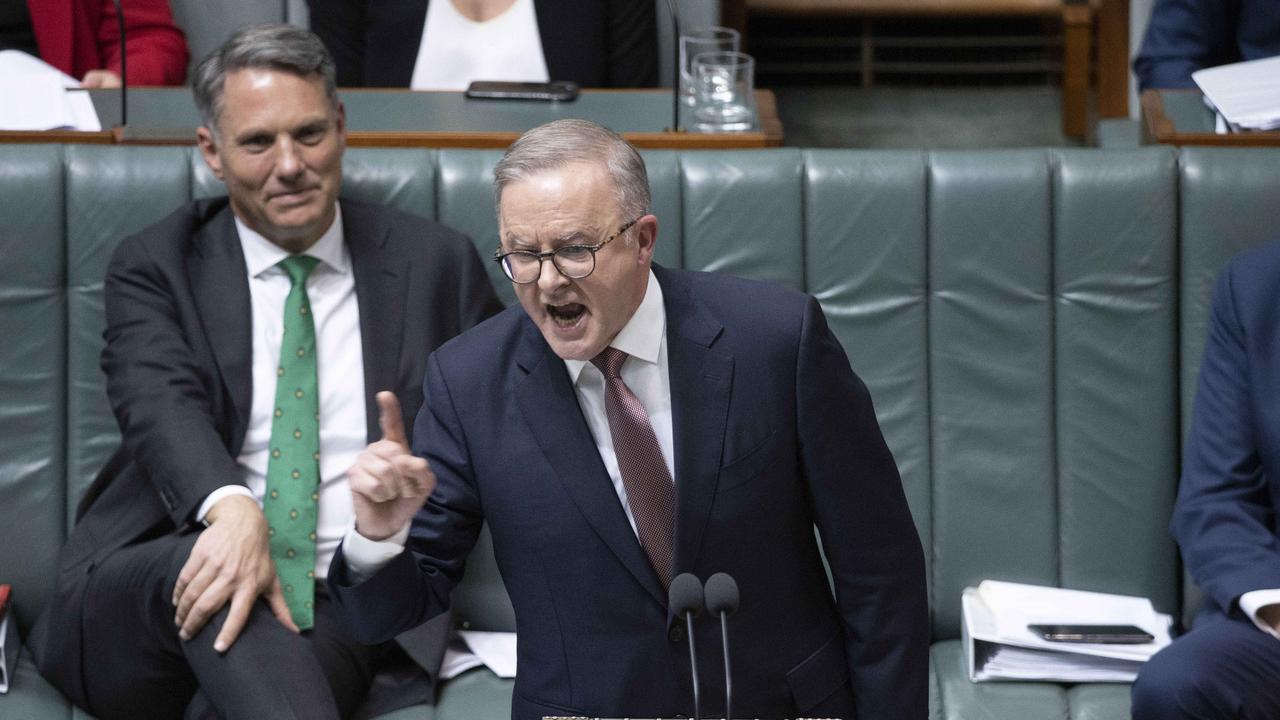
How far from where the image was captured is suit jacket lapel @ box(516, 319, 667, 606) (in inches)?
72.2

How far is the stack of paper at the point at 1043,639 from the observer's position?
2.42 m

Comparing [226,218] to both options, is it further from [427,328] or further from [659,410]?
[659,410]

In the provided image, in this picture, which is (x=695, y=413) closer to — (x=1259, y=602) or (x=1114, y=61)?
(x=1259, y=602)

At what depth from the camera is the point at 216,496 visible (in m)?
2.33

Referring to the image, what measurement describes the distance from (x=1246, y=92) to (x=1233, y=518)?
3.04 ft

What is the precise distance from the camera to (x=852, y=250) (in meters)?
2.64

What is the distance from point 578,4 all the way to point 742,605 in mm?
1870

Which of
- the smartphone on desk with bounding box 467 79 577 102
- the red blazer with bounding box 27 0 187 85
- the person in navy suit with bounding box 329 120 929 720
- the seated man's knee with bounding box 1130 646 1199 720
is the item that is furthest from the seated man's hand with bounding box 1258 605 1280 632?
the red blazer with bounding box 27 0 187 85

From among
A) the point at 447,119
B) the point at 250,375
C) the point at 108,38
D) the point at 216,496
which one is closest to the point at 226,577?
the point at 216,496

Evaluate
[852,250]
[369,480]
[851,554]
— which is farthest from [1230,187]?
[369,480]

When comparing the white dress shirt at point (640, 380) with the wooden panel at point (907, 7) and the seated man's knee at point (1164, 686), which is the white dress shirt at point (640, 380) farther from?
the wooden panel at point (907, 7)

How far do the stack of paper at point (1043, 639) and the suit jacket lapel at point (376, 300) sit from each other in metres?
0.93

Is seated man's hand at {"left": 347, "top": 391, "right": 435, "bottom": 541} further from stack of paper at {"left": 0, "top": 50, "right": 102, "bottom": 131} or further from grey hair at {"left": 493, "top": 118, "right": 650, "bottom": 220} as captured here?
stack of paper at {"left": 0, "top": 50, "right": 102, "bottom": 131}

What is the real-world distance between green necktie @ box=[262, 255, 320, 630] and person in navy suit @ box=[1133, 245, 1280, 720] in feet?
3.89
